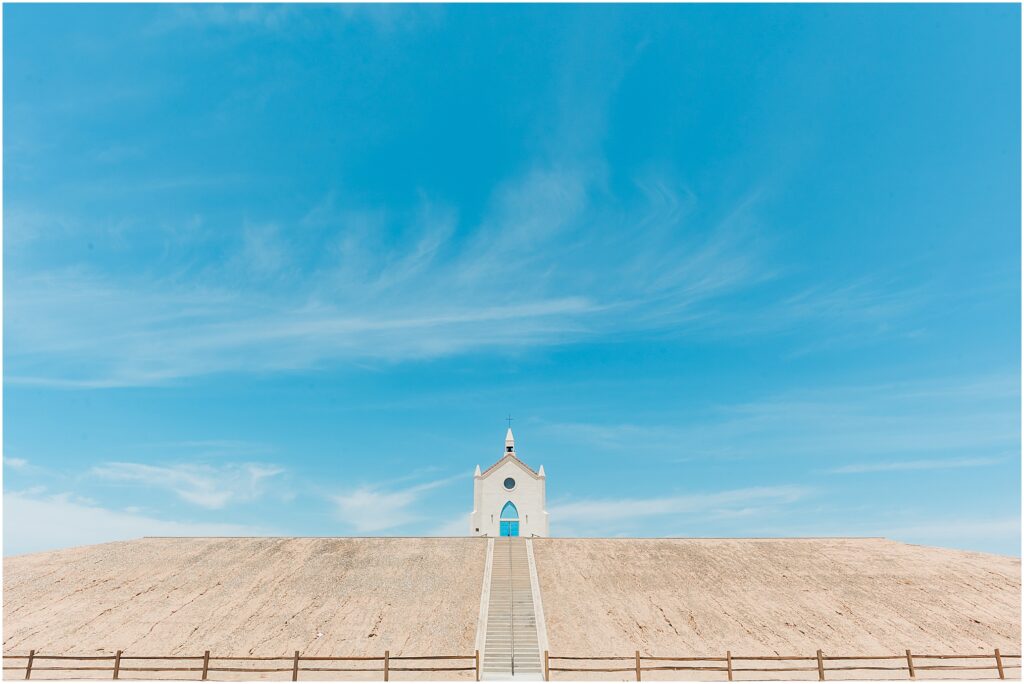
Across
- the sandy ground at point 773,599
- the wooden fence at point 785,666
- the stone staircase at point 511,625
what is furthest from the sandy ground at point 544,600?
the stone staircase at point 511,625

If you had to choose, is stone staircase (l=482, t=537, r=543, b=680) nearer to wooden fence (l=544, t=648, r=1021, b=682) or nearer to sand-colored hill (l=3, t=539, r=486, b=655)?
sand-colored hill (l=3, t=539, r=486, b=655)

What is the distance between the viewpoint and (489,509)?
58.4 meters

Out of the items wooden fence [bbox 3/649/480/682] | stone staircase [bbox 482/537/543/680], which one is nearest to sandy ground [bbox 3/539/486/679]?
wooden fence [bbox 3/649/480/682]

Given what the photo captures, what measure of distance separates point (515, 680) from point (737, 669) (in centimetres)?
891

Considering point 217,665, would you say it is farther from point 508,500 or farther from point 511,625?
point 508,500

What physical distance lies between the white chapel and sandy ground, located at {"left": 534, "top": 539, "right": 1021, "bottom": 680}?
27.2 feet

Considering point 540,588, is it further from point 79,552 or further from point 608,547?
point 79,552

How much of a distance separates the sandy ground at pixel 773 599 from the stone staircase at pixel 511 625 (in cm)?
112

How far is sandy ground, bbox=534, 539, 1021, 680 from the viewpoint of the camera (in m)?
31.8

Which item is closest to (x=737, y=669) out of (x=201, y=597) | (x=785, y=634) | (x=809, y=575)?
(x=785, y=634)

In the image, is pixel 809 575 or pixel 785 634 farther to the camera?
pixel 809 575

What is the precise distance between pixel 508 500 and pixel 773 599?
84.9 feet

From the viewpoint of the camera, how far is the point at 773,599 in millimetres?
37750

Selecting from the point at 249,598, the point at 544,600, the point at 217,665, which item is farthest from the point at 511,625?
the point at 249,598
